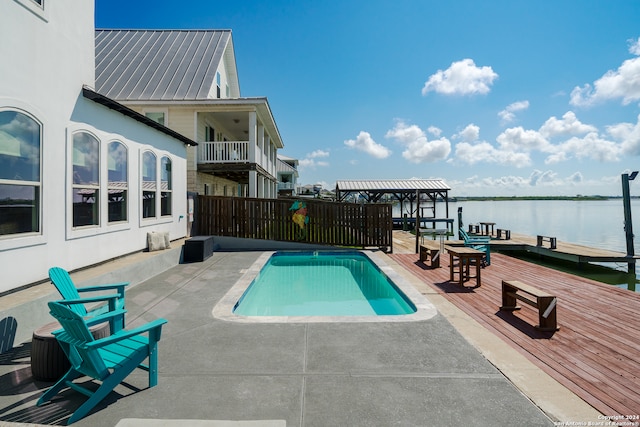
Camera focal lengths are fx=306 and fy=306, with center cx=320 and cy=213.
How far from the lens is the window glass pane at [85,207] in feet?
18.9

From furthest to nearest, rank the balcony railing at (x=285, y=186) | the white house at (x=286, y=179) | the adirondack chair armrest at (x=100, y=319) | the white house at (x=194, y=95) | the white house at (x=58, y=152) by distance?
the balcony railing at (x=285, y=186) → the white house at (x=286, y=179) → the white house at (x=194, y=95) → the white house at (x=58, y=152) → the adirondack chair armrest at (x=100, y=319)

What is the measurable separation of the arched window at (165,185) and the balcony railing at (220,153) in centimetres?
425

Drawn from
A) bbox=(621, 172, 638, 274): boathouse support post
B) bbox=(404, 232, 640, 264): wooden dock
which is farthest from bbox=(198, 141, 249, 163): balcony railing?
bbox=(621, 172, 638, 274): boathouse support post

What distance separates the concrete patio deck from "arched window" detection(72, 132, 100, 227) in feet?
9.36

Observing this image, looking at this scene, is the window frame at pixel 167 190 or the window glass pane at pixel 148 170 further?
the window frame at pixel 167 190

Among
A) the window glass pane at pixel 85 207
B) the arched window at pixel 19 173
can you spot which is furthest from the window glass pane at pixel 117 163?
the arched window at pixel 19 173

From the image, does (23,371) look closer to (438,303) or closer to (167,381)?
(167,381)

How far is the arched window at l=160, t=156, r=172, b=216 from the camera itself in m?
9.38

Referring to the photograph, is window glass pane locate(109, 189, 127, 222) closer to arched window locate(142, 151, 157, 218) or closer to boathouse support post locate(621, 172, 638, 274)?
arched window locate(142, 151, 157, 218)

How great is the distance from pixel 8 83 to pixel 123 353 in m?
4.29

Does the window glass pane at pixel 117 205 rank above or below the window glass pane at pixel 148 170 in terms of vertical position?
below

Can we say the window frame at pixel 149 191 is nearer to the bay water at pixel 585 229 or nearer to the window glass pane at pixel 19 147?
the window glass pane at pixel 19 147

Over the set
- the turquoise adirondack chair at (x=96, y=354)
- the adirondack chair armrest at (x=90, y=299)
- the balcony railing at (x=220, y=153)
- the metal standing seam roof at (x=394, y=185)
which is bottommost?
the turquoise adirondack chair at (x=96, y=354)

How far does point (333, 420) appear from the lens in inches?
96.6
